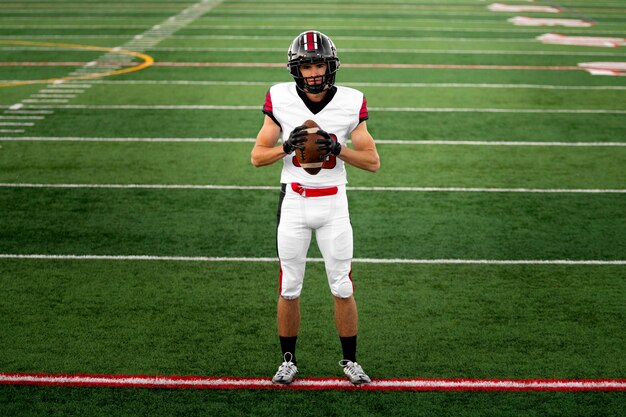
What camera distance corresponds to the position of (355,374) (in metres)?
4.55

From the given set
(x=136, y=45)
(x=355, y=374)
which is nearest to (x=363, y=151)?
(x=355, y=374)

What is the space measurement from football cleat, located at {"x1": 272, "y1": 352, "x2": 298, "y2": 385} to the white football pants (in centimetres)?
47

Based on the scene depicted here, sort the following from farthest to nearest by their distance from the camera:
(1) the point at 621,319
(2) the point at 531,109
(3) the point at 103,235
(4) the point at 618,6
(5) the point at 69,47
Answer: (4) the point at 618,6 → (5) the point at 69,47 → (2) the point at 531,109 → (3) the point at 103,235 → (1) the point at 621,319

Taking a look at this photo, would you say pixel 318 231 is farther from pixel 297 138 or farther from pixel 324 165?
pixel 297 138

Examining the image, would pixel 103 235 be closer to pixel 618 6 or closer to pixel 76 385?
pixel 76 385

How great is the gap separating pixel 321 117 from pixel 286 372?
1.27 m

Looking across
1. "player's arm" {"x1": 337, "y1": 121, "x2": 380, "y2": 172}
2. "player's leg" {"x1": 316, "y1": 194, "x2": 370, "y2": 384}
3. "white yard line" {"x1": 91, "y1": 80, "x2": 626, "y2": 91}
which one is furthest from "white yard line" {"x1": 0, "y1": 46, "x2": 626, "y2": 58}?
"player's leg" {"x1": 316, "y1": 194, "x2": 370, "y2": 384}

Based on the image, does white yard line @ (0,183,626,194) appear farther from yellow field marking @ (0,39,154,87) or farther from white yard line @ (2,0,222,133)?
yellow field marking @ (0,39,154,87)

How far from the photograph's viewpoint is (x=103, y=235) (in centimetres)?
676

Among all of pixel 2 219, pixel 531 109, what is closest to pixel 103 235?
pixel 2 219

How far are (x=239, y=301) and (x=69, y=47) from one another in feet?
34.6

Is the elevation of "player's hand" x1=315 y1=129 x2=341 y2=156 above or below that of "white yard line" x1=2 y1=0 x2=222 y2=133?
above

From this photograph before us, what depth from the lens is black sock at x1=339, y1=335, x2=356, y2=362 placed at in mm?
4562

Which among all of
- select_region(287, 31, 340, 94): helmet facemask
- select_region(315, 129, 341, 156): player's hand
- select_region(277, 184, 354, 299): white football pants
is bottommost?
select_region(277, 184, 354, 299): white football pants
